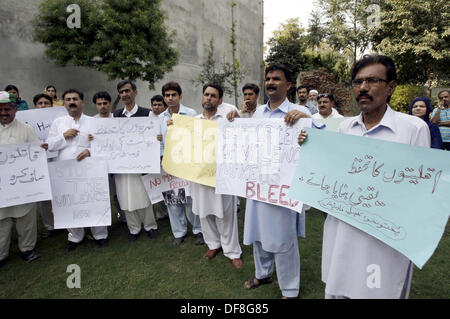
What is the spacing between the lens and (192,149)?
3.32 meters

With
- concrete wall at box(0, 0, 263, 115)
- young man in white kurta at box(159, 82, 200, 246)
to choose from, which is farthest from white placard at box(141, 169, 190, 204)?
concrete wall at box(0, 0, 263, 115)

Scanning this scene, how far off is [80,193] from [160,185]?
1.04m

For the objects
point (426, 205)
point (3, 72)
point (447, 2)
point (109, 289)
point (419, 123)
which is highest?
point (447, 2)

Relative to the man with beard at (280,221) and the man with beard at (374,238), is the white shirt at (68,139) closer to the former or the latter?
the man with beard at (280,221)

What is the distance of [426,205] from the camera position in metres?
1.51

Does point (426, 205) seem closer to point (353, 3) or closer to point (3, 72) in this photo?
point (3, 72)

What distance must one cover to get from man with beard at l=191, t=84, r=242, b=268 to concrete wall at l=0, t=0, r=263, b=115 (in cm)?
813

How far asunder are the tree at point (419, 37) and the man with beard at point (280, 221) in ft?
57.2

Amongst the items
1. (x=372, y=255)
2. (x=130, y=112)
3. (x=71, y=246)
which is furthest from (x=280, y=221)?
(x=71, y=246)

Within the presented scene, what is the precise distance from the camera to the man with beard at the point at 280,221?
7.94 ft

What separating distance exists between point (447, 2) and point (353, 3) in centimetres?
709

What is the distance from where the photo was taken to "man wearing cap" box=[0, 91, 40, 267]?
3.37 m

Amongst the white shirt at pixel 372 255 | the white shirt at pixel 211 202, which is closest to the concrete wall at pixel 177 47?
the white shirt at pixel 211 202
